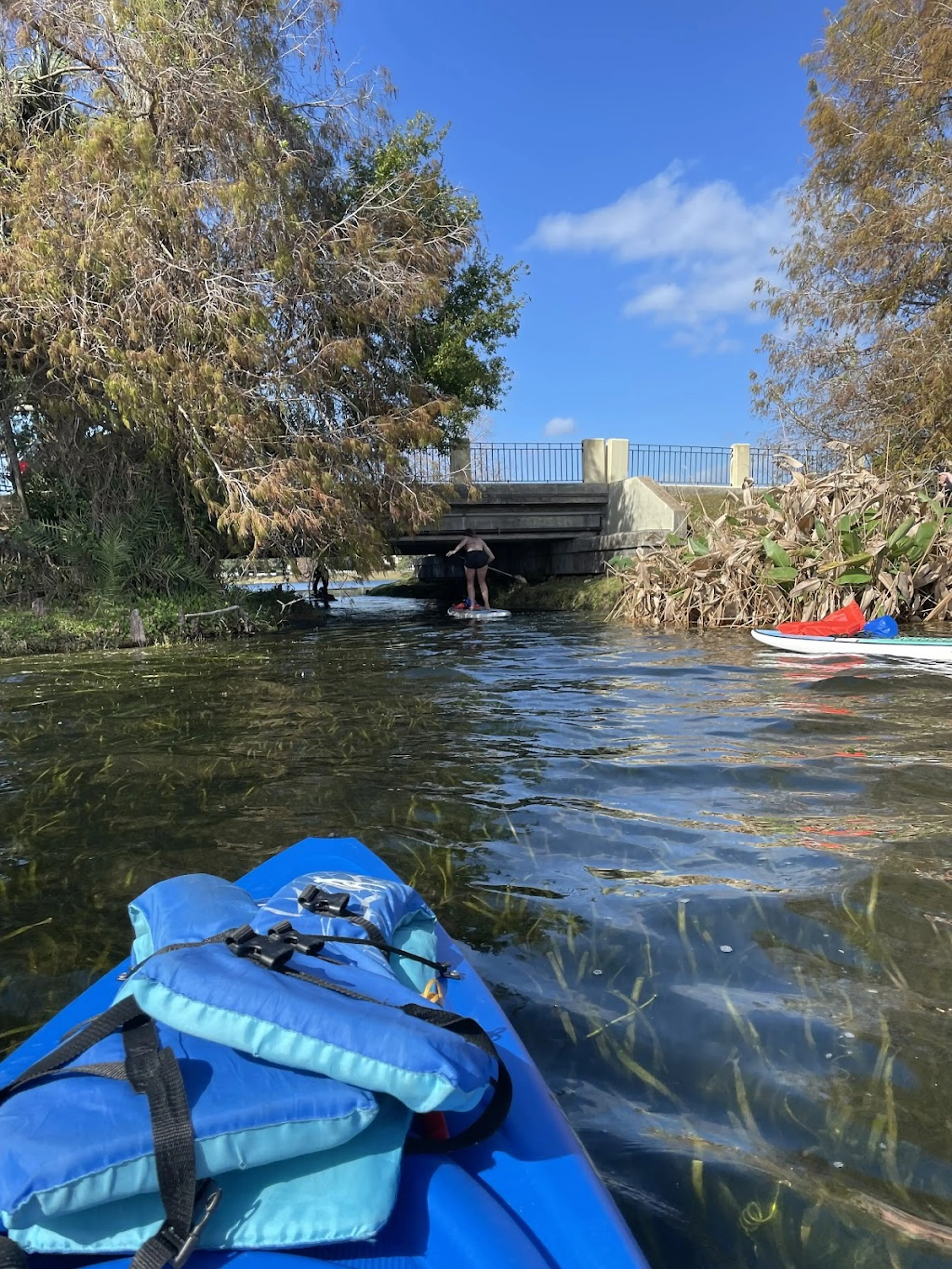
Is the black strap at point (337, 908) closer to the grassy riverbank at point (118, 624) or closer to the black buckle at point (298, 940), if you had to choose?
the black buckle at point (298, 940)

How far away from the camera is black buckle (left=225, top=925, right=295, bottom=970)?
1437 mm

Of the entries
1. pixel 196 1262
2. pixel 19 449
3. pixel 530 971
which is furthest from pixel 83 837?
pixel 19 449

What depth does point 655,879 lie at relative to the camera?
324cm

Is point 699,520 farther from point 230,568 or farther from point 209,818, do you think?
point 209,818

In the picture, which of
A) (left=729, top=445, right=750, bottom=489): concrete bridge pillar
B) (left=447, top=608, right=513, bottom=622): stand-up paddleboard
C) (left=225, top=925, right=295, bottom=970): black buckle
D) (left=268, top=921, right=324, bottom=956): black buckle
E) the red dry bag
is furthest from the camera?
(left=729, top=445, right=750, bottom=489): concrete bridge pillar

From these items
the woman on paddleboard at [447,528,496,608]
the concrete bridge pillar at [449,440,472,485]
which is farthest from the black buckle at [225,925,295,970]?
the concrete bridge pillar at [449,440,472,485]

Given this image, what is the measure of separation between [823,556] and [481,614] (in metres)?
7.43

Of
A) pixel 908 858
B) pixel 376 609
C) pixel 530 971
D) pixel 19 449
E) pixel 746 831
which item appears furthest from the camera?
pixel 376 609

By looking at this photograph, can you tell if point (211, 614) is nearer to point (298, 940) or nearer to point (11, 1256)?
point (298, 940)

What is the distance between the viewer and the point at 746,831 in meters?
3.70

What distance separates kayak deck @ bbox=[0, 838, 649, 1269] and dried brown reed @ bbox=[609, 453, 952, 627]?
10479mm

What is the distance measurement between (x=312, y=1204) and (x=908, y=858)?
292 centimetres

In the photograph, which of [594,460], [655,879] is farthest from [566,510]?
[655,879]

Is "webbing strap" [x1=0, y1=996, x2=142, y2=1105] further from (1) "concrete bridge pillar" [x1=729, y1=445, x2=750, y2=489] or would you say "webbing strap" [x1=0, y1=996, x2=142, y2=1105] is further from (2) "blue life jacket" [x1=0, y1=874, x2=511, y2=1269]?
(1) "concrete bridge pillar" [x1=729, y1=445, x2=750, y2=489]
